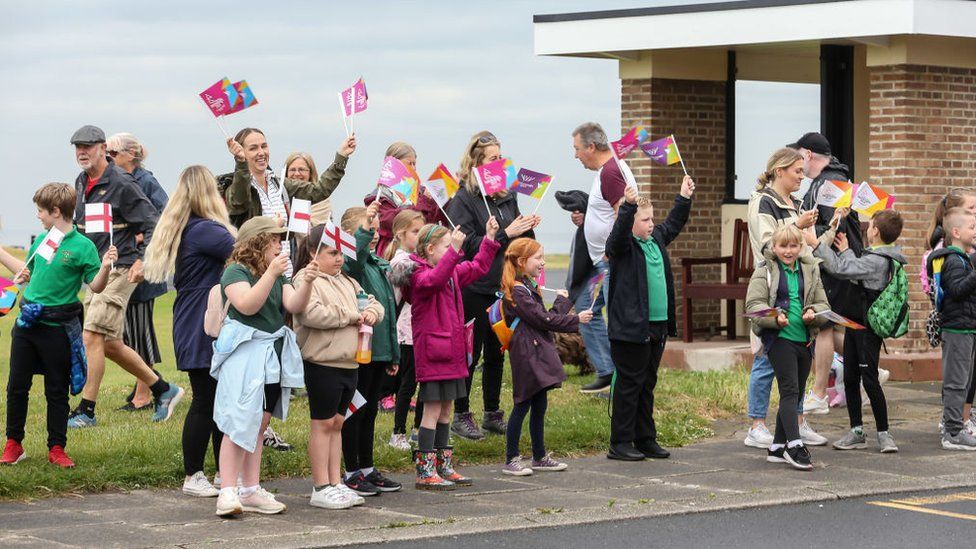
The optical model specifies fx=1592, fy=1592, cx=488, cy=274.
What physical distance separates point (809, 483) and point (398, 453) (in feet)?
8.14

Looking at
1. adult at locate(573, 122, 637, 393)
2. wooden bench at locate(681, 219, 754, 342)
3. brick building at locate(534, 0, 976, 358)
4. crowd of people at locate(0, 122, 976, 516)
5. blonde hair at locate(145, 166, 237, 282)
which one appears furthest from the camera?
wooden bench at locate(681, 219, 754, 342)

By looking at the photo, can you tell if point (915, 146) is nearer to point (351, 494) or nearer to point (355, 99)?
point (355, 99)

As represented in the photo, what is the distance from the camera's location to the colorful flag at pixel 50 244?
934 centimetres

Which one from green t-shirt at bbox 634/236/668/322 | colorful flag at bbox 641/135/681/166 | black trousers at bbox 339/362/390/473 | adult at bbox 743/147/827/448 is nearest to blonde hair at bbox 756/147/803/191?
adult at bbox 743/147/827/448

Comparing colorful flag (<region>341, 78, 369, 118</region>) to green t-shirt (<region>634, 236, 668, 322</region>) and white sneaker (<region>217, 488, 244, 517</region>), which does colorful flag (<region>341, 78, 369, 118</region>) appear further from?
white sneaker (<region>217, 488, 244, 517</region>)

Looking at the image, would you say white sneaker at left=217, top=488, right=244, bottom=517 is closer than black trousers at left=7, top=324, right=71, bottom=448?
Yes

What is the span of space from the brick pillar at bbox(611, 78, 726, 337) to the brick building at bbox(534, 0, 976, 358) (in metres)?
0.01

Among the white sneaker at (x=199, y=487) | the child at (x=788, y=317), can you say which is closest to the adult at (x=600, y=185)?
the child at (x=788, y=317)

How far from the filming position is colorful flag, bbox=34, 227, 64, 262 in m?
9.34

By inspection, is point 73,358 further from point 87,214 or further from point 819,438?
point 819,438

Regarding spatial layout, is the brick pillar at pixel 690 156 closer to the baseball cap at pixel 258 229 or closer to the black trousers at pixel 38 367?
the black trousers at pixel 38 367

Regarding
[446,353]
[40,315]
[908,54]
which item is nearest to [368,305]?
[446,353]

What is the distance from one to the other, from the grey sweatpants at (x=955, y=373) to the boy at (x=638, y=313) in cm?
191

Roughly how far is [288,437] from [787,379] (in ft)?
10.5
